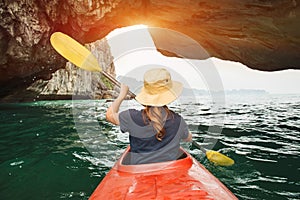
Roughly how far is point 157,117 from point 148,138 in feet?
0.58

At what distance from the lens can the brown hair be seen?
1.99 m

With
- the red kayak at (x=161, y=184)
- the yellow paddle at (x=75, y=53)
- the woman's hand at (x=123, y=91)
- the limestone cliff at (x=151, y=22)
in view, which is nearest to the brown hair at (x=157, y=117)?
the red kayak at (x=161, y=184)

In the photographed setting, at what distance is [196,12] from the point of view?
27.0ft

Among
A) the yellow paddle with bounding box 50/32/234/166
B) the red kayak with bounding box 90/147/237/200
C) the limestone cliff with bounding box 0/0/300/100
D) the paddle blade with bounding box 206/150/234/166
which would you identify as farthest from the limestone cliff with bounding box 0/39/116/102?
the red kayak with bounding box 90/147/237/200

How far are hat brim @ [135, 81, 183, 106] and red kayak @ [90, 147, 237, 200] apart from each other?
47 cm

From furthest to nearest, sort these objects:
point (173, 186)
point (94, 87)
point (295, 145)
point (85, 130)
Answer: point (94, 87)
point (85, 130)
point (295, 145)
point (173, 186)

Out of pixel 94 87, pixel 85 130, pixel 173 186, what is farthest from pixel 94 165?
pixel 94 87

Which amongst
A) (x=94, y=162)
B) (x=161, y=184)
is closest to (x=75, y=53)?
(x=94, y=162)

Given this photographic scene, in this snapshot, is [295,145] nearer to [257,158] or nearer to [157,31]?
[257,158]

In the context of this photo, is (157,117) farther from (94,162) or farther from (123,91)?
(94,162)

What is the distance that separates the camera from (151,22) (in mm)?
9922

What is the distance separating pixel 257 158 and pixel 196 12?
5.51 meters

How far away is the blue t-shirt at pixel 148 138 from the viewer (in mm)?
2029

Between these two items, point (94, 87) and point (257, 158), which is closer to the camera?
point (257, 158)
